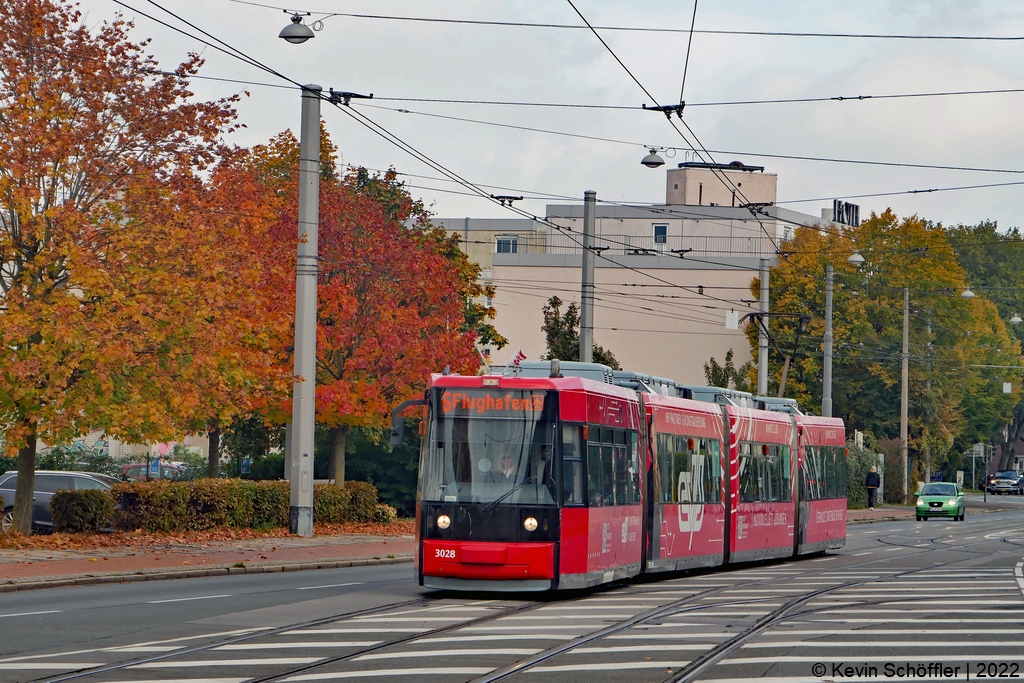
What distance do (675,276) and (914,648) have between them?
209 feet

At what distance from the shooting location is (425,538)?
18.6m

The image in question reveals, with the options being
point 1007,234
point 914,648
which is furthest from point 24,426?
point 1007,234

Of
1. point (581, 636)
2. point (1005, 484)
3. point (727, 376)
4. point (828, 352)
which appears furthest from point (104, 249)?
point (1005, 484)

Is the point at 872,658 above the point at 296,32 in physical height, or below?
below

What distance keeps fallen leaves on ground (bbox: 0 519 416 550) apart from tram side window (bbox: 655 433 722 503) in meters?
9.58

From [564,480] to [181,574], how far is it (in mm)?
7310

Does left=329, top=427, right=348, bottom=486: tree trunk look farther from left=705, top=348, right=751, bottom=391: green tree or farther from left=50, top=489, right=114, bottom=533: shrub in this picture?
left=705, top=348, right=751, bottom=391: green tree

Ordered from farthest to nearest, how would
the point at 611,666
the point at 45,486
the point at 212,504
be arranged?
1. the point at 45,486
2. the point at 212,504
3. the point at 611,666

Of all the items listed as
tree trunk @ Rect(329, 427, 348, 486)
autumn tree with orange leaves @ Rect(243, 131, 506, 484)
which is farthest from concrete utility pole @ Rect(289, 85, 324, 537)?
tree trunk @ Rect(329, 427, 348, 486)

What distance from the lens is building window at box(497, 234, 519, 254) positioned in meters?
85.7

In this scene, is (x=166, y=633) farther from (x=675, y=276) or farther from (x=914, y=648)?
(x=675, y=276)

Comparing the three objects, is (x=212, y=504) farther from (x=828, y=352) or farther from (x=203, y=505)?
(x=828, y=352)

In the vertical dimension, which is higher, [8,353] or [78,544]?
[8,353]

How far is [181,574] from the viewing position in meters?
22.7
